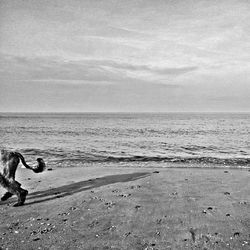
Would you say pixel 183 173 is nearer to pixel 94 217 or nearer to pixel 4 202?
pixel 94 217

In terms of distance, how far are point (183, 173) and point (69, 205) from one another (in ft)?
23.0

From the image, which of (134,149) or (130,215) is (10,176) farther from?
(134,149)

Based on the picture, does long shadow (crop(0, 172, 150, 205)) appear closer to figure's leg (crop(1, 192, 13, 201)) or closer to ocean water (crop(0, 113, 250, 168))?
figure's leg (crop(1, 192, 13, 201))

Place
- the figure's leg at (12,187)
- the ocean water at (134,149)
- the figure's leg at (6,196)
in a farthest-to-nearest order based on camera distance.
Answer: the ocean water at (134,149) → the figure's leg at (6,196) → the figure's leg at (12,187)

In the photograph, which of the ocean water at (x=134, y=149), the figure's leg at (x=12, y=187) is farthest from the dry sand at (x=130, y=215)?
the ocean water at (x=134, y=149)

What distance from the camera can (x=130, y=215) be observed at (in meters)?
7.48

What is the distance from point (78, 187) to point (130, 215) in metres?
3.82

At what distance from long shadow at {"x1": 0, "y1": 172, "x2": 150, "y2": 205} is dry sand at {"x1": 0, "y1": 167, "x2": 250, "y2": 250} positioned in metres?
0.04

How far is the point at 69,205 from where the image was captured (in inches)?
330

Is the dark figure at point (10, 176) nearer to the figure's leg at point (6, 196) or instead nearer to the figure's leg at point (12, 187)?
the figure's leg at point (12, 187)

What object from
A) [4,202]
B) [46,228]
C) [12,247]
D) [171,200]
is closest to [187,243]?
[171,200]

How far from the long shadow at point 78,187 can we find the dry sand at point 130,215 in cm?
4

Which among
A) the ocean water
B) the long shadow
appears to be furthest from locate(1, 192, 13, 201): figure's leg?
the ocean water

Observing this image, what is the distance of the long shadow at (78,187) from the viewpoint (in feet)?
30.7
